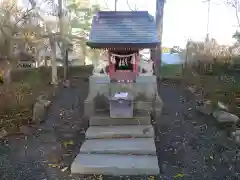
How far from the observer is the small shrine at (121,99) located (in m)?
7.16

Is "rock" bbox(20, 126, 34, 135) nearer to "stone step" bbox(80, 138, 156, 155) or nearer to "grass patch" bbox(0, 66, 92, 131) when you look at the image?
"grass patch" bbox(0, 66, 92, 131)

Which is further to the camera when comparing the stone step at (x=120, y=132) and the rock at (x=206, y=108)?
the rock at (x=206, y=108)

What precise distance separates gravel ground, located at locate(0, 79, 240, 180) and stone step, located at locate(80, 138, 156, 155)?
0.33 metres

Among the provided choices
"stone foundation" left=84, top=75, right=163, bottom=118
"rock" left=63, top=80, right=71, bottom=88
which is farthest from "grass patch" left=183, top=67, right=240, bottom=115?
"rock" left=63, top=80, right=71, bottom=88

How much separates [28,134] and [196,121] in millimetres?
4939

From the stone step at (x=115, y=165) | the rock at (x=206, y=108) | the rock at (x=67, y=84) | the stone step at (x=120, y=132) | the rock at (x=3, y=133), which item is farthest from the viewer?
the rock at (x=67, y=84)

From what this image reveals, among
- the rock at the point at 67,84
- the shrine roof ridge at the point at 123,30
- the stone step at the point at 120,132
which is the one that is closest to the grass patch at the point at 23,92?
the rock at the point at 67,84

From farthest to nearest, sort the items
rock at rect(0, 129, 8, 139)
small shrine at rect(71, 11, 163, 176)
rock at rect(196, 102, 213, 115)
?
rock at rect(196, 102, 213, 115) → rock at rect(0, 129, 8, 139) → small shrine at rect(71, 11, 163, 176)

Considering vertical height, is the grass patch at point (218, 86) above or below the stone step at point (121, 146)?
above

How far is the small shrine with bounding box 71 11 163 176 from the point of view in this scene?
23.5 feet

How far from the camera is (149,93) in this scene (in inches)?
377

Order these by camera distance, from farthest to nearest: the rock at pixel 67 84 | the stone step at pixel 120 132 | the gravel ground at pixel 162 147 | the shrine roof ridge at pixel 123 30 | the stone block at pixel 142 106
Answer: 1. the rock at pixel 67 84
2. the stone block at pixel 142 106
3. the shrine roof ridge at pixel 123 30
4. the stone step at pixel 120 132
5. the gravel ground at pixel 162 147

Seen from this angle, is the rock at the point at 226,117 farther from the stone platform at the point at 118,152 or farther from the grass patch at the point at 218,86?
the stone platform at the point at 118,152

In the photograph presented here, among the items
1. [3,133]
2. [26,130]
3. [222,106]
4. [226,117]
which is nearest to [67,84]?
[26,130]
